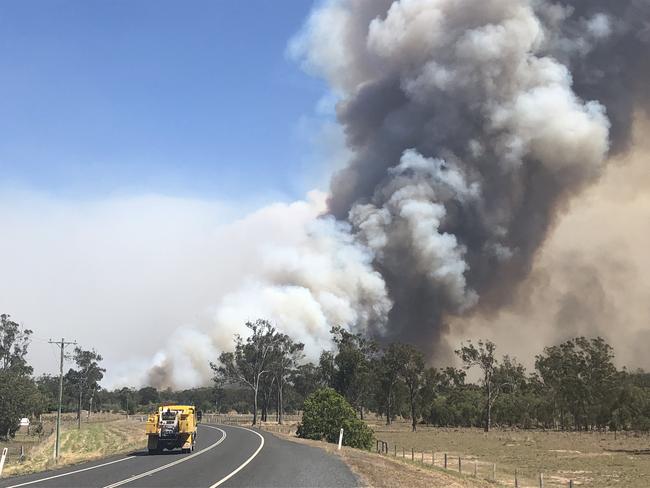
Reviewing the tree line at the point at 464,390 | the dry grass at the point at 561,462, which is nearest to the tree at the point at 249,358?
the tree line at the point at 464,390

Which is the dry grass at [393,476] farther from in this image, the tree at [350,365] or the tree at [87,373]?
the tree at [87,373]

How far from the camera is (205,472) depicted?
76.4 ft

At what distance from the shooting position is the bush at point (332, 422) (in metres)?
44.1

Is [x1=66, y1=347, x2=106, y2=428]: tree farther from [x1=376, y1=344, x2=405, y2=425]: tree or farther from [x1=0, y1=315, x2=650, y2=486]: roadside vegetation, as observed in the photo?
[x1=376, y1=344, x2=405, y2=425]: tree

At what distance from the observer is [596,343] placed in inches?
4626

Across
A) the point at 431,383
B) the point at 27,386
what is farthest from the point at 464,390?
the point at 27,386

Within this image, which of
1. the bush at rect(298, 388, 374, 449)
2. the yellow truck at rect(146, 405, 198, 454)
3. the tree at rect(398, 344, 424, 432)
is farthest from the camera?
the tree at rect(398, 344, 424, 432)

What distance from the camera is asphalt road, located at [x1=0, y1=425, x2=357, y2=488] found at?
20141 mm

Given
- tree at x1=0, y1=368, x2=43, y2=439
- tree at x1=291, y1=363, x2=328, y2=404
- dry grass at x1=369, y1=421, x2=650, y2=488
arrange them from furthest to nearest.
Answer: tree at x1=291, y1=363, x2=328, y2=404
tree at x1=0, y1=368, x2=43, y2=439
dry grass at x1=369, y1=421, x2=650, y2=488

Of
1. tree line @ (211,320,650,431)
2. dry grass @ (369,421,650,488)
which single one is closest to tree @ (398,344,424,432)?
tree line @ (211,320,650,431)

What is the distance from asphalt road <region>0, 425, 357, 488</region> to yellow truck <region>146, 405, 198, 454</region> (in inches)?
58.8

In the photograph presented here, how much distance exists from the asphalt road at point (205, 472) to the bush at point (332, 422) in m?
13.3

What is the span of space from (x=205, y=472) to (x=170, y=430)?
34.3 ft

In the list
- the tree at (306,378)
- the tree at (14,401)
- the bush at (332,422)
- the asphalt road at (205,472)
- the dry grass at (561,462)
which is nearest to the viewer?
the asphalt road at (205,472)
